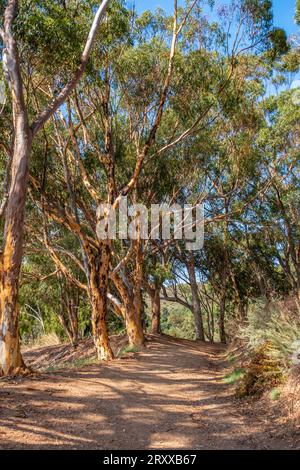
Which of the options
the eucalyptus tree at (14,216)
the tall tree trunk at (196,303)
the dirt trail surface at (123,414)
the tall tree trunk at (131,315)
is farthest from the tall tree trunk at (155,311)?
the eucalyptus tree at (14,216)

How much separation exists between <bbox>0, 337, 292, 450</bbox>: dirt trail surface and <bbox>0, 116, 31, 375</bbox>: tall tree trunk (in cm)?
45

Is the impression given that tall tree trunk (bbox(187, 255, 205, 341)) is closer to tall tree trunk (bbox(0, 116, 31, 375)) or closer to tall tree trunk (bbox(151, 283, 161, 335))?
tall tree trunk (bbox(151, 283, 161, 335))

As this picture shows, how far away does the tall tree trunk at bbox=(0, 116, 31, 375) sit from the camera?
714cm

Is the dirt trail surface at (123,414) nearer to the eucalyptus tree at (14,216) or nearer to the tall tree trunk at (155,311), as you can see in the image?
the eucalyptus tree at (14,216)

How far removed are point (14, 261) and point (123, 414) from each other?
3118 millimetres

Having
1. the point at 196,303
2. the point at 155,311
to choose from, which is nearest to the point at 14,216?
the point at 155,311

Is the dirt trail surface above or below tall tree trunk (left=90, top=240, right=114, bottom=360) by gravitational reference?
below

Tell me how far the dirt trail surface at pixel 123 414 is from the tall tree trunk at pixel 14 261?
453 millimetres

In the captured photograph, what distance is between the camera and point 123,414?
18.6ft

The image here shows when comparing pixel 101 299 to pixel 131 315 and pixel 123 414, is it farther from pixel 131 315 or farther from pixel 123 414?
pixel 123 414

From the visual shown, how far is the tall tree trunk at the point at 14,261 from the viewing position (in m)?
7.14

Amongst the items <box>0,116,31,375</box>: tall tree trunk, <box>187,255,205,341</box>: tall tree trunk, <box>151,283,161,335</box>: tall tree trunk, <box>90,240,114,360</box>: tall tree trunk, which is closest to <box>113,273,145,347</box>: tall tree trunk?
<box>90,240,114,360</box>: tall tree trunk

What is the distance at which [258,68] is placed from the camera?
15.4 metres
